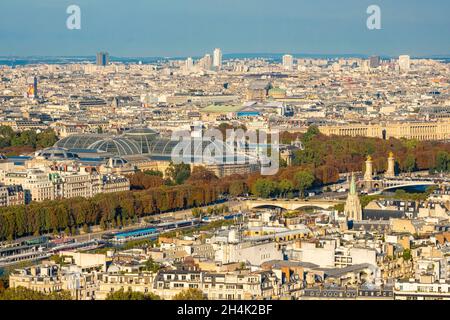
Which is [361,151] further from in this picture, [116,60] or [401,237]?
[116,60]

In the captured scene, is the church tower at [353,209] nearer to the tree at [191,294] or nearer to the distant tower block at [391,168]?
the tree at [191,294]

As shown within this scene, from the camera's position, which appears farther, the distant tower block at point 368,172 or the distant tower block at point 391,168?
the distant tower block at point 391,168

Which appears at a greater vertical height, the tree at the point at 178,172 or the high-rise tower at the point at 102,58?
the high-rise tower at the point at 102,58

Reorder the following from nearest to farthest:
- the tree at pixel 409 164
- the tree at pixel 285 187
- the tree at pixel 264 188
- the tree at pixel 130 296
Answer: the tree at pixel 130 296 → the tree at pixel 264 188 → the tree at pixel 285 187 → the tree at pixel 409 164

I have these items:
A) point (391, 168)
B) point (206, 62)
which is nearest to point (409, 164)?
point (391, 168)

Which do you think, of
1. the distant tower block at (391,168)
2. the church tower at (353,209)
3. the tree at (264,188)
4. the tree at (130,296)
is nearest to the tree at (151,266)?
the tree at (130,296)
